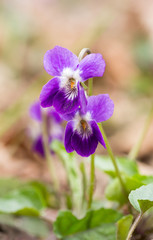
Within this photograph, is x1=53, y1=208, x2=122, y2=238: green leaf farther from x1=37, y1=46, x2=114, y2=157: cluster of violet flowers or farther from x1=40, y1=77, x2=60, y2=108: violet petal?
x1=40, y1=77, x2=60, y2=108: violet petal

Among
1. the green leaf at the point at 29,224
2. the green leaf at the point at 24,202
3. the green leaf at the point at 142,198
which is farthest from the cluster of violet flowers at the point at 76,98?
the green leaf at the point at 29,224

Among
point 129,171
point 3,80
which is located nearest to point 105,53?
point 3,80

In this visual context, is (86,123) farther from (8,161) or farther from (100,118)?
(8,161)

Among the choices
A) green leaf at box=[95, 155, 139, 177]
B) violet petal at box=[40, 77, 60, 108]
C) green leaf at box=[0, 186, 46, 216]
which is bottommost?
green leaf at box=[0, 186, 46, 216]

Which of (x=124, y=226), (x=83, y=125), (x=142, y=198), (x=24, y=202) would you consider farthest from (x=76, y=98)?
(x=24, y=202)

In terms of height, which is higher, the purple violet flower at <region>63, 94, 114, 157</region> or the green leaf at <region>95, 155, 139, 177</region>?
the purple violet flower at <region>63, 94, 114, 157</region>

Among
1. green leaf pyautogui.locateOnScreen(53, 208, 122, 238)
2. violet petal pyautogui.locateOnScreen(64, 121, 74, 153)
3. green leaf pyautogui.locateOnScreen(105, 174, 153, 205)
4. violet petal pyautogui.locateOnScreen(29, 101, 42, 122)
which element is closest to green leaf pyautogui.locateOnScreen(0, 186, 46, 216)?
green leaf pyautogui.locateOnScreen(53, 208, 122, 238)

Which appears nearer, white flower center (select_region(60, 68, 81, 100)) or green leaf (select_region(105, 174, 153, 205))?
white flower center (select_region(60, 68, 81, 100))

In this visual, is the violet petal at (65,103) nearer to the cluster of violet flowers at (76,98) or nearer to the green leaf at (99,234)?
the cluster of violet flowers at (76,98)
